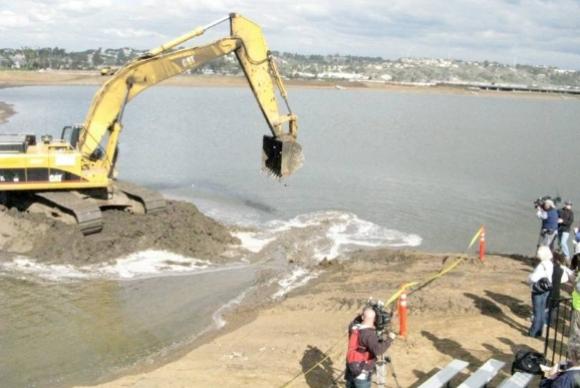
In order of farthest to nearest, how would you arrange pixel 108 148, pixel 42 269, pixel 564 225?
pixel 108 148, pixel 42 269, pixel 564 225

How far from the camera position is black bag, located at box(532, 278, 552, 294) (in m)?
10.8

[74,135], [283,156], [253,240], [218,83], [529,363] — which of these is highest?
[218,83]

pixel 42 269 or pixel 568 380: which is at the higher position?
pixel 568 380

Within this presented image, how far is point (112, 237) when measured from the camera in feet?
58.3

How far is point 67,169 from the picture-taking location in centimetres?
1848

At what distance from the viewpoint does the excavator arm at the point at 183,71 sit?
1909 cm

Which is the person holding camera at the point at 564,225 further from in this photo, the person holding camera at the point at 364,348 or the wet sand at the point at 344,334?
the person holding camera at the point at 364,348

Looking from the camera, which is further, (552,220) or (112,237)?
(112,237)

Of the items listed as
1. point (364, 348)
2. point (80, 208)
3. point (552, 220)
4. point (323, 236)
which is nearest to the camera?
point (364, 348)

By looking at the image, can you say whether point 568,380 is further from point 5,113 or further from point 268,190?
point 5,113

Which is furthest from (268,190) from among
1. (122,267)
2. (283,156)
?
(122,267)

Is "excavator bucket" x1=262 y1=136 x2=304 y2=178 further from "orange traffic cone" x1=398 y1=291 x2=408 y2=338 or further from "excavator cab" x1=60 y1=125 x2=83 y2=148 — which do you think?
"orange traffic cone" x1=398 y1=291 x2=408 y2=338

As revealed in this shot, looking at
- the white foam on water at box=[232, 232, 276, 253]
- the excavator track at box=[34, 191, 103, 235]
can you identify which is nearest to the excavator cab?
the excavator track at box=[34, 191, 103, 235]

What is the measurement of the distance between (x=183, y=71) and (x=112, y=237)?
534cm
